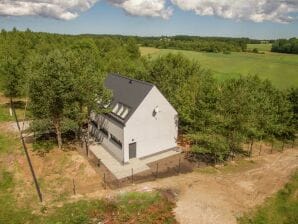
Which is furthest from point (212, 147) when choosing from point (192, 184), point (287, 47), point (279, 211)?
point (287, 47)

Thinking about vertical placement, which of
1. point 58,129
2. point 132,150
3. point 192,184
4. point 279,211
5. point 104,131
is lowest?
point 279,211

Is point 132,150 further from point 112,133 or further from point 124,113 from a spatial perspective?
point 124,113

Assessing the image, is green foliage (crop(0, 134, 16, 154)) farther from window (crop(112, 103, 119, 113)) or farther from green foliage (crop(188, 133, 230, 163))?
green foliage (crop(188, 133, 230, 163))

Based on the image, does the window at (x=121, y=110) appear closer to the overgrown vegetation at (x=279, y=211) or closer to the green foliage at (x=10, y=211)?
the green foliage at (x=10, y=211)

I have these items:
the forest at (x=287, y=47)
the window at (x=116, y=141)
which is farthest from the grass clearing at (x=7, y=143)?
the forest at (x=287, y=47)

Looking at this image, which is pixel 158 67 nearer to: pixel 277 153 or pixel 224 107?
pixel 224 107
